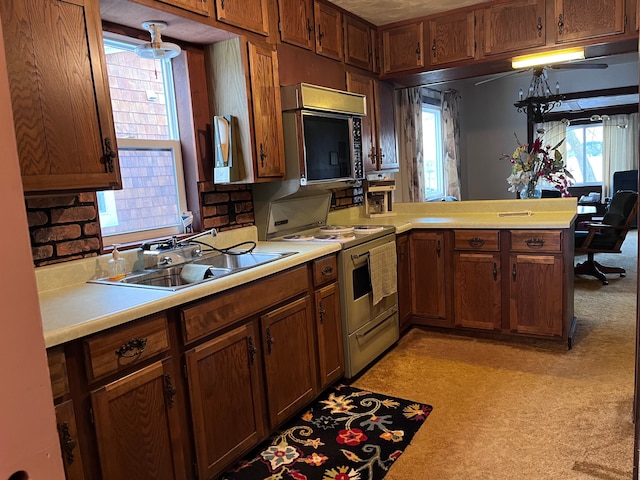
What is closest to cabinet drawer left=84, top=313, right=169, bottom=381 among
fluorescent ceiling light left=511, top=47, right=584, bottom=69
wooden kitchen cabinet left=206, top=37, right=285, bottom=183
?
wooden kitchen cabinet left=206, top=37, right=285, bottom=183

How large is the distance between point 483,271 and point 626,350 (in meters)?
1.01

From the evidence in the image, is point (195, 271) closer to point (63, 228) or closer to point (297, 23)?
point (63, 228)

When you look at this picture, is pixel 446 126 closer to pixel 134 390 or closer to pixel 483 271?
pixel 483 271

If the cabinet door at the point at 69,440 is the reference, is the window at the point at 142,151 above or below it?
above

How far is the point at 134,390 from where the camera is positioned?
162 cm

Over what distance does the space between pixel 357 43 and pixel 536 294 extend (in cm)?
223

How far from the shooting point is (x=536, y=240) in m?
3.18

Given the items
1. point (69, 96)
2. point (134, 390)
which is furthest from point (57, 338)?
point (69, 96)

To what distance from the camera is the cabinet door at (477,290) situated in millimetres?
3371

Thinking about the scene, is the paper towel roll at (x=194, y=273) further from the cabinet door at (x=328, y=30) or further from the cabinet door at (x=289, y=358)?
the cabinet door at (x=328, y=30)

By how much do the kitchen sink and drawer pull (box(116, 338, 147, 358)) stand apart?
380 millimetres

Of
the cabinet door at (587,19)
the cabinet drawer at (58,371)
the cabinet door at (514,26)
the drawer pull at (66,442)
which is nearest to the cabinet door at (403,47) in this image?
the cabinet door at (514,26)

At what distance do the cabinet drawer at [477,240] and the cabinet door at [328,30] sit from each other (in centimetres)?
154

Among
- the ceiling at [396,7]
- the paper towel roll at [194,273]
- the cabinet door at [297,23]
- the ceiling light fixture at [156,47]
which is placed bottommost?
the paper towel roll at [194,273]
